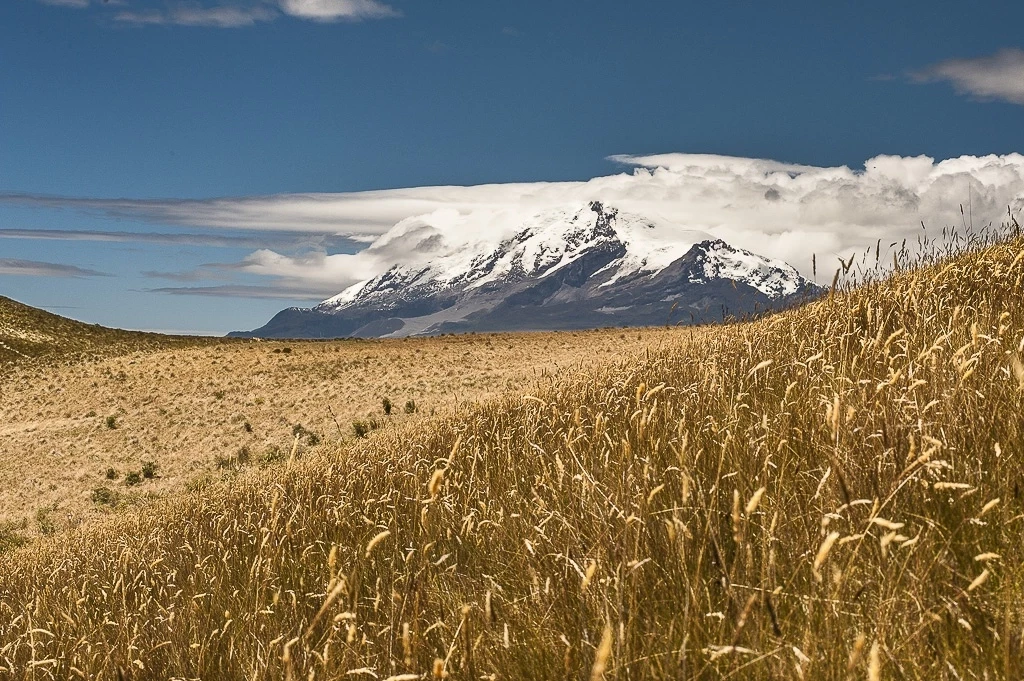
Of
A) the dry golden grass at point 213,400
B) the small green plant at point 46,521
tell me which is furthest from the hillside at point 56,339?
the small green plant at point 46,521

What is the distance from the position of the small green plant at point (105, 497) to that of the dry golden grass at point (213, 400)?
11 cm

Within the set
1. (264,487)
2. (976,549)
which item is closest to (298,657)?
(976,549)

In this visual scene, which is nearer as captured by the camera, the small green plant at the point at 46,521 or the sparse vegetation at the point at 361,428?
the small green plant at the point at 46,521

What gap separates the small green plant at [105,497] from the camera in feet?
65.8

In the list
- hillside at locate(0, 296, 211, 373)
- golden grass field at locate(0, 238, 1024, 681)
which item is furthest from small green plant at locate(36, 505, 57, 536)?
hillside at locate(0, 296, 211, 373)

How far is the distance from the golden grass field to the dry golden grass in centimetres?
1180

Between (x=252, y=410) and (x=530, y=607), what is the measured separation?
86.0ft

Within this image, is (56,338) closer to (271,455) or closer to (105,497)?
(105,497)

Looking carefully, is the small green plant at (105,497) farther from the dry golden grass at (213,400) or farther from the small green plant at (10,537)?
the small green plant at (10,537)

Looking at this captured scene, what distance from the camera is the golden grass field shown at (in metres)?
2.33

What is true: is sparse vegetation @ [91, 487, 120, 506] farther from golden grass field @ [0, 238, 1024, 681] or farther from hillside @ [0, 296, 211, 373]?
hillside @ [0, 296, 211, 373]

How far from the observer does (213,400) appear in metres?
29.5

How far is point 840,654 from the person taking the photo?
2.31 meters

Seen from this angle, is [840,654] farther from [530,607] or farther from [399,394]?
[399,394]
